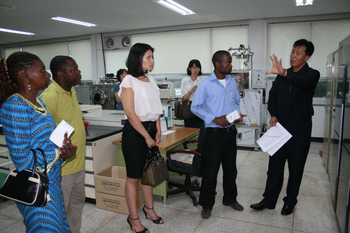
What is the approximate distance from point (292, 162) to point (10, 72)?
2.32 m

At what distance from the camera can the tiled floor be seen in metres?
2.26

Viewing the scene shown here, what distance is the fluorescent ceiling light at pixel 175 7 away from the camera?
4.62m

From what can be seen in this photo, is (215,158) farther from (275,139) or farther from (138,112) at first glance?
(138,112)

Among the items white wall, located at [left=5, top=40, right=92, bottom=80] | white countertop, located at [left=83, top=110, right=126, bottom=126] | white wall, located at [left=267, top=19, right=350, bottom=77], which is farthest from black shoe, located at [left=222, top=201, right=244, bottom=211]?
white wall, located at [left=5, top=40, right=92, bottom=80]

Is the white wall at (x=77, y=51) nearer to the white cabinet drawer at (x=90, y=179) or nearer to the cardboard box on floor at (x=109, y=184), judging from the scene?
the white cabinet drawer at (x=90, y=179)

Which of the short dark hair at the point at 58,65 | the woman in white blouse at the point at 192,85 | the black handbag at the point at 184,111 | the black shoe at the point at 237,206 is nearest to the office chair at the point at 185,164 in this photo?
the black shoe at the point at 237,206

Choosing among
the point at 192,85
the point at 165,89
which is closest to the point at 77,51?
the point at 165,89

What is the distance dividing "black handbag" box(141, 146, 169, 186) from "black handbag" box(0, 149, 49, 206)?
939 millimetres

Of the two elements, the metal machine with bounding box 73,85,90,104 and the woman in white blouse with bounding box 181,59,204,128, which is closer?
the woman in white blouse with bounding box 181,59,204,128

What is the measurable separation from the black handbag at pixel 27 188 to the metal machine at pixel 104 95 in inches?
208

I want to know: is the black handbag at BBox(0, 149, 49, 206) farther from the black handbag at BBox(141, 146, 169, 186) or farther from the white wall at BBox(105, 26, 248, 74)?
the white wall at BBox(105, 26, 248, 74)

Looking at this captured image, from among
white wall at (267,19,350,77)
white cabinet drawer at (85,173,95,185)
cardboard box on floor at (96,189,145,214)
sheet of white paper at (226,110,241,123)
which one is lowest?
cardboard box on floor at (96,189,145,214)

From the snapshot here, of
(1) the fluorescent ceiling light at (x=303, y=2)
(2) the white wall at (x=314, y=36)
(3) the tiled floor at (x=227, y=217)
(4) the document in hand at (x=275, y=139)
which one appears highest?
(1) the fluorescent ceiling light at (x=303, y=2)

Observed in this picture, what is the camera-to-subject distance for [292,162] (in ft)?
7.68
